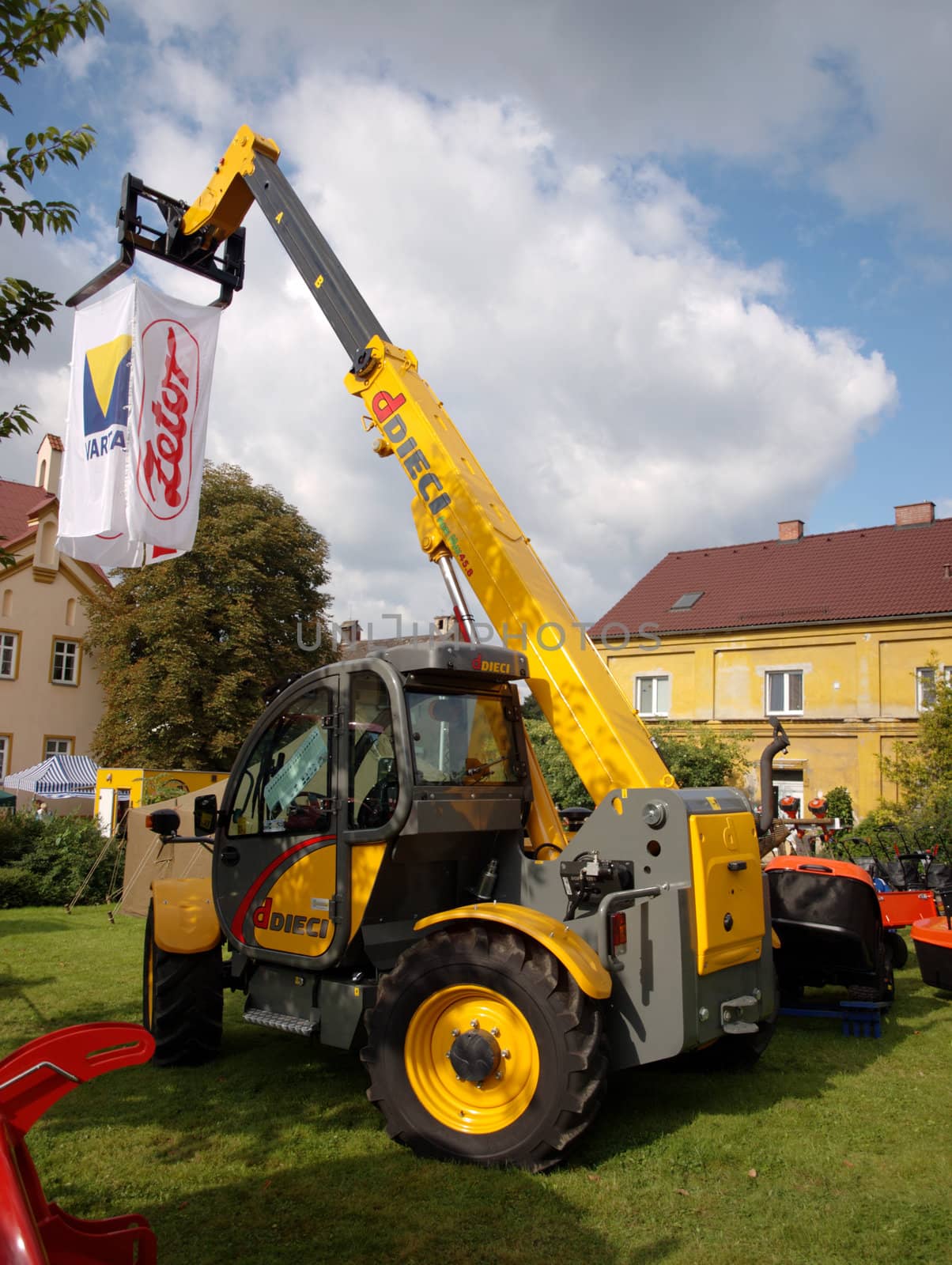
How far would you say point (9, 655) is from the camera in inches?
1182

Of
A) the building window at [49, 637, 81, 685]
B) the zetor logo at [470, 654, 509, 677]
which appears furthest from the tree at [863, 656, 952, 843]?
the building window at [49, 637, 81, 685]

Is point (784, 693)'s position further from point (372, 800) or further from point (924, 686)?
point (372, 800)

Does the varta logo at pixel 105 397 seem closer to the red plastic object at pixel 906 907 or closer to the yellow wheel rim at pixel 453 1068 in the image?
the yellow wheel rim at pixel 453 1068

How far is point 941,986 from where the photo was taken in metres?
7.58

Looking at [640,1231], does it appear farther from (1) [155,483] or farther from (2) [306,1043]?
(1) [155,483]

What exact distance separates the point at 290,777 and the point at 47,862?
12727mm

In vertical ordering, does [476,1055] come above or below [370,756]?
below

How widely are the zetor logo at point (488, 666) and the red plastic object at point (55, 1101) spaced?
2.91m

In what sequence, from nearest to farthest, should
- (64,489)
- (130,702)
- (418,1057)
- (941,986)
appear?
(418,1057)
(64,489)
(941,986)
(130,702)

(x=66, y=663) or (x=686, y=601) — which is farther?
(x=686, y=601)

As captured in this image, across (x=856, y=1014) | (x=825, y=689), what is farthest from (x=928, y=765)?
(x=856, y=1014)

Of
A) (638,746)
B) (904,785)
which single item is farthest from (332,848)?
(904,785)

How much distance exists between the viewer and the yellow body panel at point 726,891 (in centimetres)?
473

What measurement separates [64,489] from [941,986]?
763cm
